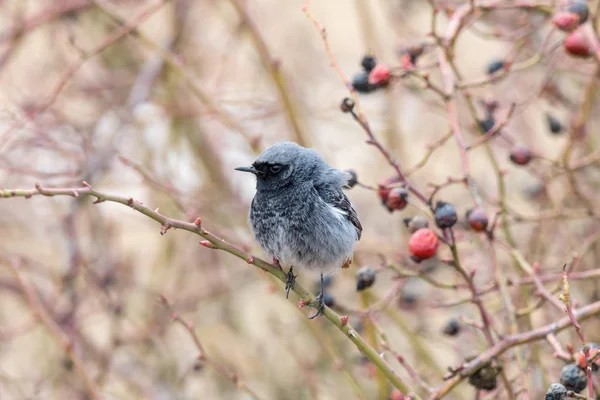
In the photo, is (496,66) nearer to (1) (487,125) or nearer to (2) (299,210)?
(1) (487,125)

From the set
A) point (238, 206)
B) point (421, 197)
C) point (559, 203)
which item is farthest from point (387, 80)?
point (238, 206)

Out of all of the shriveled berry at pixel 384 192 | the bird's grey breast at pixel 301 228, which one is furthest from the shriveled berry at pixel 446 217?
the bird's grey breast at pixel 301 228

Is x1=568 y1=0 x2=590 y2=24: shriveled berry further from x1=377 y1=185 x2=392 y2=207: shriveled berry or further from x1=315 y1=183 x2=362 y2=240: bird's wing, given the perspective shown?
x1=315 y1=183 x2=362 y2=240: bird's wing

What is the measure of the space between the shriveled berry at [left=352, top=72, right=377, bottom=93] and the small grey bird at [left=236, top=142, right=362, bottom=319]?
413mm

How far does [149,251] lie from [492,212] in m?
3.62

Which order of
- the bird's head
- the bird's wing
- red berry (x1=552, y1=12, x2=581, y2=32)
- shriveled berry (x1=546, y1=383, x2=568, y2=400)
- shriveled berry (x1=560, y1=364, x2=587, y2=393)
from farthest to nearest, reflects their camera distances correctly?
1. the bird's wing
2. the bird's head
3. red berry (x1=552, y1=12, x2=581, y2=32)
4. shriveled berry (x1=560, y1=364, x2=587, y2=393)
5. shriveled berry (x1=546, y1=383, x2=568, y2=400)

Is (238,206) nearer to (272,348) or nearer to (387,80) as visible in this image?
(272,348)

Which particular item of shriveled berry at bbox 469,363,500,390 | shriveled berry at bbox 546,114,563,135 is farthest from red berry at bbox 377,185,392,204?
shriveled berry at bbox 546,114,563,135

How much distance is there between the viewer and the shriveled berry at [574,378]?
235cm

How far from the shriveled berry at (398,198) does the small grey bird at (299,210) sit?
490mm

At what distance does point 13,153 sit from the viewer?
15.9ft

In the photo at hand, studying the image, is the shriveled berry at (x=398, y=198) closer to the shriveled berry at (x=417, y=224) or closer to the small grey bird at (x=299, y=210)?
the shriveled berry at (x=417, y=224)

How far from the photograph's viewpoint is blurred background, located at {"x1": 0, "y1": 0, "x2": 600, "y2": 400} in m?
4.40

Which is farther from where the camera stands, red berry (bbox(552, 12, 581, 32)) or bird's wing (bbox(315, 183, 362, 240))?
bird's wing (bbox(315, 183, 362, 240))
